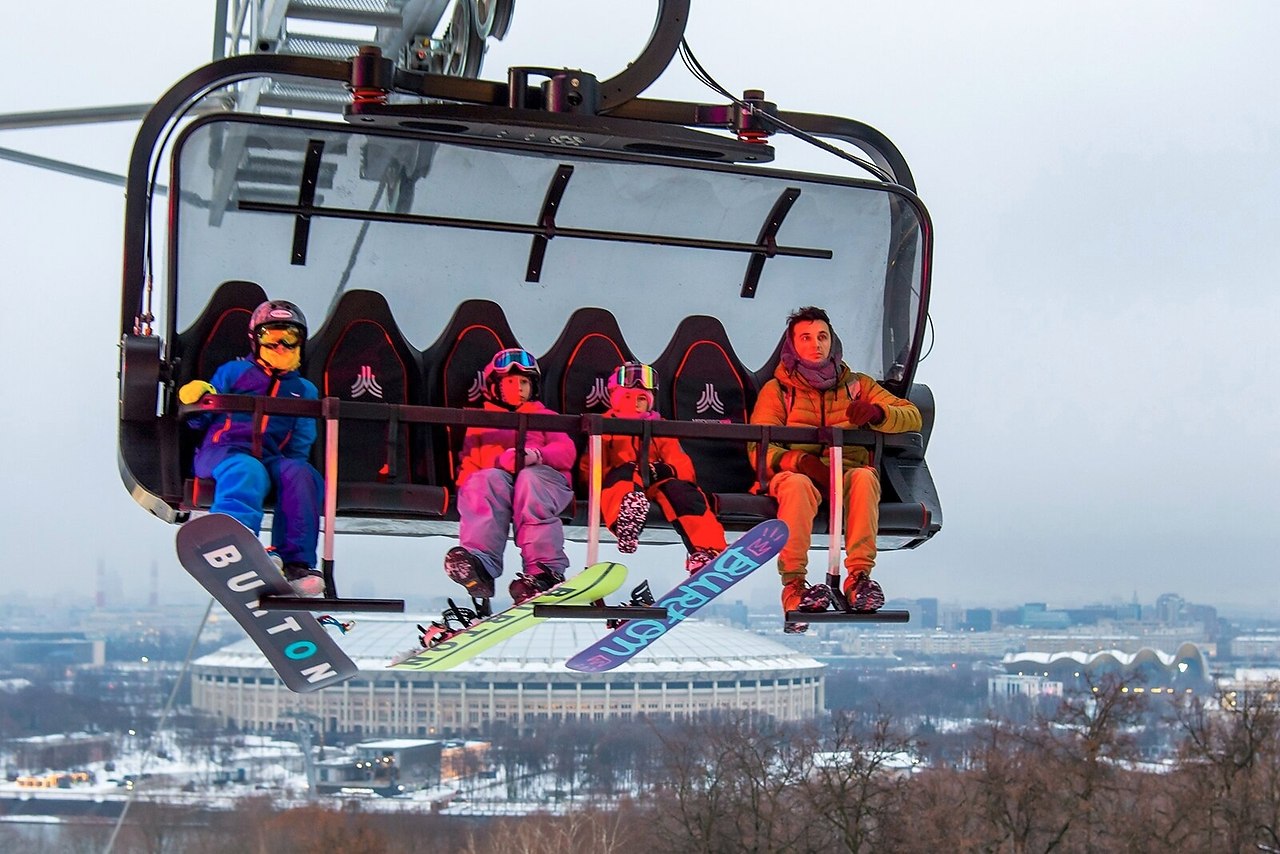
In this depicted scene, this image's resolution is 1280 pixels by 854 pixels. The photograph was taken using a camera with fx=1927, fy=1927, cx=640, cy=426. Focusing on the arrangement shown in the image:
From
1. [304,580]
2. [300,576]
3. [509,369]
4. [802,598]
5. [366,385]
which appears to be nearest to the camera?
[304,580]

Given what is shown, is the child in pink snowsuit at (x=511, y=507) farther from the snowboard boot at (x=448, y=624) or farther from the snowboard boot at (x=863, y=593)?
the snowboard boot at (x=863, y=593)

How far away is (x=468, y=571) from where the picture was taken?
20.4 ft

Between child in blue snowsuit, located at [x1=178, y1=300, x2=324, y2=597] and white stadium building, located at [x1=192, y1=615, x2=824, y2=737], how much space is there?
47082mm

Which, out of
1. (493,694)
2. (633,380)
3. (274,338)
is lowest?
(493,694)

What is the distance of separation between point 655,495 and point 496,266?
163 cm

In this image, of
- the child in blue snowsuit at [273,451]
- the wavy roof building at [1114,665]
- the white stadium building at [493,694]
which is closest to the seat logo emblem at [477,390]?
the child in blue snowsuit at [273,451]

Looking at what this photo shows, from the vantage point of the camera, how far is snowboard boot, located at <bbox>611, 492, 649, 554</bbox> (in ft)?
20.9

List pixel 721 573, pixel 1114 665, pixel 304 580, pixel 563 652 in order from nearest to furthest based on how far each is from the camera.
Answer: pixel 304 580
pixel 721 573
pixel 1114 665
pixel 563 652

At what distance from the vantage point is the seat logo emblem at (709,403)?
765 cm

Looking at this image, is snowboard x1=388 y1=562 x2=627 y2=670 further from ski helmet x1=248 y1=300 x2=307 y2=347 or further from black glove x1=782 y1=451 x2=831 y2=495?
ski helmet x1=248 y1=300 x2=307 y2=347

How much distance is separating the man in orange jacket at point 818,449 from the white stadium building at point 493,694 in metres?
46.7

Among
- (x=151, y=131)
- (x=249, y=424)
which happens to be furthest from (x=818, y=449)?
(x=151, y=131)

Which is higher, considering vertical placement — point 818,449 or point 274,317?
point 274,317

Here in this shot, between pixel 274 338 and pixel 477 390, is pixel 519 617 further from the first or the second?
pixel 274 338
